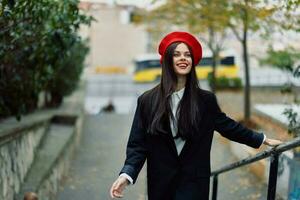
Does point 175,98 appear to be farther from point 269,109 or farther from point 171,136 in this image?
point 269,109

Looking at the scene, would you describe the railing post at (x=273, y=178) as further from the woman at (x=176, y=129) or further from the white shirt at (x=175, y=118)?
the white shirt at (x=175, y=118)

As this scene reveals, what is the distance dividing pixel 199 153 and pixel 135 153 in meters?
0.35

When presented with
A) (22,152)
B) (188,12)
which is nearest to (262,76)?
(188,12)

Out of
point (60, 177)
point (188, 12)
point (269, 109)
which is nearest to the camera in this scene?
point (60, 177)

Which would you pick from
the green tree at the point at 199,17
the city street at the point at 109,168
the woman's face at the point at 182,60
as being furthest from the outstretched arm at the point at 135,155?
the green tree at the point at 199,17

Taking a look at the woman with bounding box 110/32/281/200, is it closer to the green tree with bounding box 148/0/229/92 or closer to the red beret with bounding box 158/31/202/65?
the red beret with bounding box 158/31/202/65

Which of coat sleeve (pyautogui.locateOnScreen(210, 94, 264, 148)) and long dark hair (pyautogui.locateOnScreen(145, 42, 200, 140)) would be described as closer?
long dark hair (pyautogui.locateOnScreen(145, 42, 200, 140))

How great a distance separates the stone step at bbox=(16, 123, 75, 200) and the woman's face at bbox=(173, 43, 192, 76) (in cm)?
→ 276

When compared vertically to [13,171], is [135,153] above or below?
above

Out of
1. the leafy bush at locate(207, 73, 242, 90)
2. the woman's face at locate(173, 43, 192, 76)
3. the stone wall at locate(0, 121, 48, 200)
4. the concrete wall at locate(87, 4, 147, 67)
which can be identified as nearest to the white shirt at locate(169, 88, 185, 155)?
the woman's face at locate(173, 43, 192, 76)

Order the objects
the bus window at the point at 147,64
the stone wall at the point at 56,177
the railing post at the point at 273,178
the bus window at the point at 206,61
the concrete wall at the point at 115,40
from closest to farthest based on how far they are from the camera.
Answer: the railing post at the point at 273,178 → the stone wall at the point at 56,177 → the bus window at the point at 206,61 → the bus window at the point at 147,64 → the concrete wall at the point at 115,40

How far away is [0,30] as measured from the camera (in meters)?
5.05

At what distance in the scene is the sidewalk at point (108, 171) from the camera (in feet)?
17.8

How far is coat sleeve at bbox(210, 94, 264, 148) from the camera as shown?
2736mm
